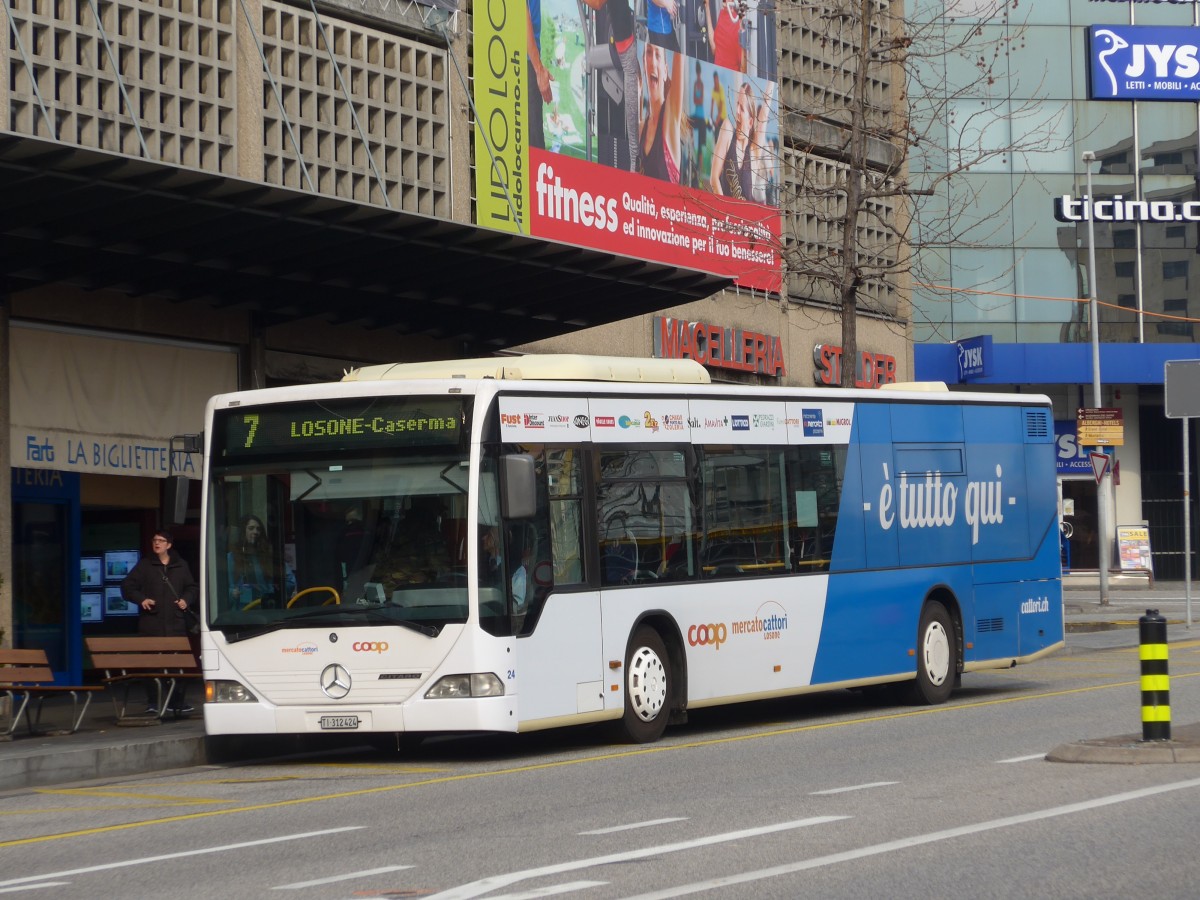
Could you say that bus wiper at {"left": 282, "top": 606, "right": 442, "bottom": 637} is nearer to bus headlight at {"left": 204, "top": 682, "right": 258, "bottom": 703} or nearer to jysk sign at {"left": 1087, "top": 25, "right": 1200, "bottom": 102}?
bus headlight at {"left": 204, "top": 682, "right": 258, "bottom": 703}

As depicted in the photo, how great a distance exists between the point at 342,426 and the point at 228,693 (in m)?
2.18

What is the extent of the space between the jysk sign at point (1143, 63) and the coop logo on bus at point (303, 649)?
1671 inches

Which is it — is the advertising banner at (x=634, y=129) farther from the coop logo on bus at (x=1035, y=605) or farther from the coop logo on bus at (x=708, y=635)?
the coop logo on bus at (x=708, y=635)

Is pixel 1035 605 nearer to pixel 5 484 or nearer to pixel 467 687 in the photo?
Answer: pixel 467 687

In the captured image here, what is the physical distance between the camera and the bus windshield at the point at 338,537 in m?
13.8

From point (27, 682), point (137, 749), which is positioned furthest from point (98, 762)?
point (27, 682)

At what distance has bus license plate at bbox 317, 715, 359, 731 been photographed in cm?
1381

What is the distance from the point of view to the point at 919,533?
1838cm

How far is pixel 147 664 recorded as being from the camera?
16.4 m

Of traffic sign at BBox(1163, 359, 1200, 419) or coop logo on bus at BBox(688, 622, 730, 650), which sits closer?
coop logo on bus at BBox(688, 622, 730, 650)

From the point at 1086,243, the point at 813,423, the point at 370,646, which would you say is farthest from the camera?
the point at 1086,243

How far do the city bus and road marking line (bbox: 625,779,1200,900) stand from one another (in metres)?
4.69

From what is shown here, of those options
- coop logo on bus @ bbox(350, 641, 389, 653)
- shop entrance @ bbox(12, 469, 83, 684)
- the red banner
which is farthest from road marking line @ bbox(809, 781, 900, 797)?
the red banner

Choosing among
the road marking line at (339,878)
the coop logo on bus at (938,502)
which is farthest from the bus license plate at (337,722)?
the coop logo on bus at (938,502)
